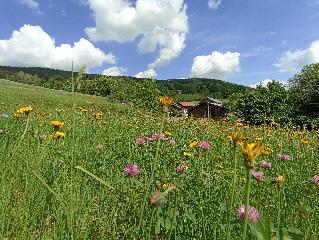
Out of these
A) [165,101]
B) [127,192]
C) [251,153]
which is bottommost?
[127,192]

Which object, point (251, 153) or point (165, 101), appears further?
point (165, 101)

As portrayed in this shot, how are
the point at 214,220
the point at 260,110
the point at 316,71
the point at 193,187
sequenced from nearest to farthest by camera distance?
1. the point at 214,220
2. the point at 193,187
3. the point at 316,71
4. the point at 260,110

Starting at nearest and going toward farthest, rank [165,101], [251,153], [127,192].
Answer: [251,153]
[165,101]
[127,192]

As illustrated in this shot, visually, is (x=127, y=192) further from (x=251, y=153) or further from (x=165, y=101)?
(x=251, y=153)

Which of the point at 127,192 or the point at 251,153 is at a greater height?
the point at 251,153

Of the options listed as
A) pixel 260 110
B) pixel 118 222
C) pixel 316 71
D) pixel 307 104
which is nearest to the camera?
pixel 118 222

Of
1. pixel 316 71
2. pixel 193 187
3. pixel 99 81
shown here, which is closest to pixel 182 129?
pixel 193 187

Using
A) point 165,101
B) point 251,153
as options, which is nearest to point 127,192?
point 165,101

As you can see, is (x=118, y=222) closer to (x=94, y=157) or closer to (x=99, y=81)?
(x=94, y=157)

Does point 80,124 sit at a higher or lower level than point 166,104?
lower

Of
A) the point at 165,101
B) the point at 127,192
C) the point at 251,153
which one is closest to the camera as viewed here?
the point at 251,153

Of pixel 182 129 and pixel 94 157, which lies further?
pixel 182 129

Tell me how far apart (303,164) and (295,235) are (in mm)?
3406

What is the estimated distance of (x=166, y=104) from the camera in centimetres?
154
